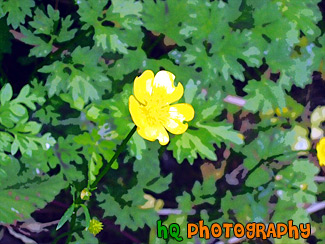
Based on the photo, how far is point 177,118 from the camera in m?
1.03

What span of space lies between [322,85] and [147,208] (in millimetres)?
815

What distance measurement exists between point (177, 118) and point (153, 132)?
11 cm

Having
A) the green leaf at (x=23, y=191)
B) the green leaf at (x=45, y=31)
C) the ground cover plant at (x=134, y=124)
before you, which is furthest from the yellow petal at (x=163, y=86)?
the green leaf at (x=23, y=191)

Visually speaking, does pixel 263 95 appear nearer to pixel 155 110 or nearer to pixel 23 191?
pixel 155 110

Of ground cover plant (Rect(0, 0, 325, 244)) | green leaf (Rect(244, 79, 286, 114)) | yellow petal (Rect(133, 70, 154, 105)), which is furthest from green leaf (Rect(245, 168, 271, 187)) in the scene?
yellow petal (Rect(133, 70, 154, 105))

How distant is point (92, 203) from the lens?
1.51 metres

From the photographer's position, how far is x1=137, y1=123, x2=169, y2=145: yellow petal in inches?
35.4

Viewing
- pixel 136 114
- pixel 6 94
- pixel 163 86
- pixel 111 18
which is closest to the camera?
pixel 136 114

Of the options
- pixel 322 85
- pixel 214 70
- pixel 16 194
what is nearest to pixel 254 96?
pixel 214 70

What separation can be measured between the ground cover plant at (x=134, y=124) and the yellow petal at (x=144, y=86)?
0.65 feet

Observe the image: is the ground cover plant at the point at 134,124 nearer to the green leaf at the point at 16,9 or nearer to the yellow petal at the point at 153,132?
the green leaf at the point at 16,9

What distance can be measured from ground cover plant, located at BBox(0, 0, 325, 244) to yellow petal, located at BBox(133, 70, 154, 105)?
199 mm

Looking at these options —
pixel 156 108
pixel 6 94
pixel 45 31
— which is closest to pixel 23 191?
pixel 6 94

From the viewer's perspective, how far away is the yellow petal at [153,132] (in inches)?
35.4
